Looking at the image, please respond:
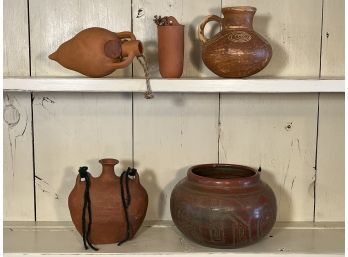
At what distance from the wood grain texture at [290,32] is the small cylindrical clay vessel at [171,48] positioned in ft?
0.50

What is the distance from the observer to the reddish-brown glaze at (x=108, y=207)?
0.99 metres

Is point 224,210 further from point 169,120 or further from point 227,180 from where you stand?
point 169,120

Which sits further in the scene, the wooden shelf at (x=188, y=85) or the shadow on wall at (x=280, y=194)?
the shadow on wall at (x=280, y=194)

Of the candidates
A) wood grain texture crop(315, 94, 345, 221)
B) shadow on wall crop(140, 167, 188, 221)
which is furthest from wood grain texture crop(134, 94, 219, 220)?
wood grain texture crop(315, 94, 345, 221)

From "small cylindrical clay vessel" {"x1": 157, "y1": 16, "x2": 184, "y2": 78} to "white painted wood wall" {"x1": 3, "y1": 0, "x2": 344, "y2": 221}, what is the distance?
0.09 metres

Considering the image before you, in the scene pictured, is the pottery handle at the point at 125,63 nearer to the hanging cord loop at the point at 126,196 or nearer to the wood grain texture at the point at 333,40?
the hanging cord loop at the point at 126,196

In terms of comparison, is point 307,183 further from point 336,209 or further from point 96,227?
point 96,227

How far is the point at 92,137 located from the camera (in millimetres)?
1129

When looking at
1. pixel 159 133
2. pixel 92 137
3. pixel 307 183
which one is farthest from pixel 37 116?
pixel 307 183

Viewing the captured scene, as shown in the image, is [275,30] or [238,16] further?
[275,30]

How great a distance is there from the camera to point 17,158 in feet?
3.72

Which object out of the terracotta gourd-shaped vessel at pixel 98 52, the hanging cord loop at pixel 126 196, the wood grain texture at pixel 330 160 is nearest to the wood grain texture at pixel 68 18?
the terracotta gourd-shaped vessel at pixel 98 52

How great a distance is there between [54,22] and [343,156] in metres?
0.67

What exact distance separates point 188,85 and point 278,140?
28 cm
